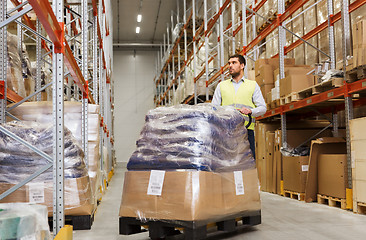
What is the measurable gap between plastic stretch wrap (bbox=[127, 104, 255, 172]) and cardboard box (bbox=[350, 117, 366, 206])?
1605mm

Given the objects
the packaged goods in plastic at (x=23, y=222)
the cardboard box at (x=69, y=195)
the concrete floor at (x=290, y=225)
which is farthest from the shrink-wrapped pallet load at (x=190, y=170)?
the packaged goods in plastic at (x=23, y=222)

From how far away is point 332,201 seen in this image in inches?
215

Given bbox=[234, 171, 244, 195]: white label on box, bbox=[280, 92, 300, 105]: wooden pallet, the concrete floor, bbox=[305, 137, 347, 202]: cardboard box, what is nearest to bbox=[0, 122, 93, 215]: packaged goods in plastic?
the concrete floor

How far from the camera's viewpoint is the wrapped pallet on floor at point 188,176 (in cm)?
320

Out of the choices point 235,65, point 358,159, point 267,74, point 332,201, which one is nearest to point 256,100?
point 235,65

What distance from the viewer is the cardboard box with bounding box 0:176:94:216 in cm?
363

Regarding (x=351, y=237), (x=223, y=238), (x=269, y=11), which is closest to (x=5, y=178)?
(x=223, y=238)

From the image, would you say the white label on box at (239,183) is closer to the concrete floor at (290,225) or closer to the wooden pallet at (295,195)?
the concrete floor at (290,225)

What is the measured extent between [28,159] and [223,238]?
189cm

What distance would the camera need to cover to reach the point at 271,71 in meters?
7.77

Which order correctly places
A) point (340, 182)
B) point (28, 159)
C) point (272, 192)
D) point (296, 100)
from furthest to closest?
point (272, 192)
point (296, 100)
point (340, 182)
point (28, 159)

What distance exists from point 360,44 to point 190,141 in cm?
254

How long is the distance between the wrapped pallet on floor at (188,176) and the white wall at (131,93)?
65.6 feet

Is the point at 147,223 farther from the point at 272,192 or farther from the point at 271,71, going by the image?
the point at 271,71
